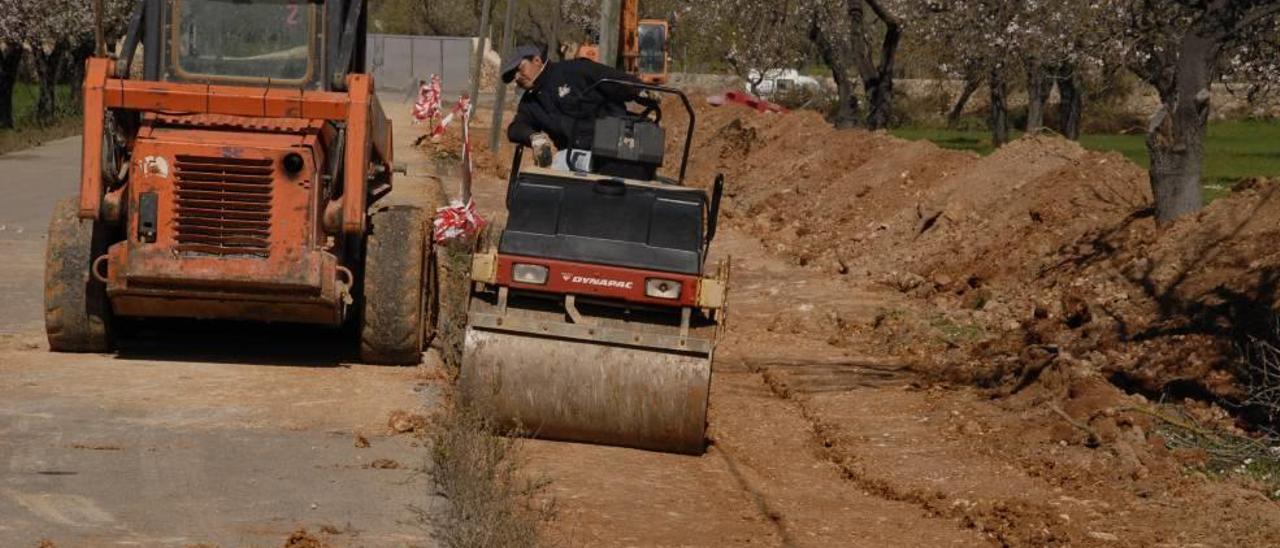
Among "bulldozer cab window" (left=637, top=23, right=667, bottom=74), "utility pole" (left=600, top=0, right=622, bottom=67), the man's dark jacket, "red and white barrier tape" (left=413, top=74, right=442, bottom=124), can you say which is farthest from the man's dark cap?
"bulldozer cab window" (left=637, top=23, right=667, bottom=74)

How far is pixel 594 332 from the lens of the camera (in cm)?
1032

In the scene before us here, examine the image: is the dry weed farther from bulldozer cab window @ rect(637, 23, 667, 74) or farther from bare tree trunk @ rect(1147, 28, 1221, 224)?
bulldozer cab window @ rect(637, 23, 667, 74)

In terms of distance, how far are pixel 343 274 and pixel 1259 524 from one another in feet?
17.8

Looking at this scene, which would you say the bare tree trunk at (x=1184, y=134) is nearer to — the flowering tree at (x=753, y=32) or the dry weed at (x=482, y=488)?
the dry weed at (x=482, y=488)

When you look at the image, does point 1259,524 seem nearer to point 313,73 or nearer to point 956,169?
point 313,73

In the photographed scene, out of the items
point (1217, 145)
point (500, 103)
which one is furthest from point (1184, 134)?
point (1217, 145)

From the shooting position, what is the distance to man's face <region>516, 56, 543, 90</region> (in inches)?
482

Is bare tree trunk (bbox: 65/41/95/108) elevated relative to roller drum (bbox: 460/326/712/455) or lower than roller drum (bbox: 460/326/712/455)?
lower

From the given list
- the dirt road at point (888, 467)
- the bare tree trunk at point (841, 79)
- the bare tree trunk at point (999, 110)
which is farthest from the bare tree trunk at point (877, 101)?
the dirt road at point (888, 467)

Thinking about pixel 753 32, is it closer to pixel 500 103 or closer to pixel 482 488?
pixel 500 103

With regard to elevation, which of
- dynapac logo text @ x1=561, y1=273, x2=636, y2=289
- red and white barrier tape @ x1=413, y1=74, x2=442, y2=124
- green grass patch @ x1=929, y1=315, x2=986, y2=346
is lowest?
green grass patch @ x1=929, y1=315, x2=986, y2=346

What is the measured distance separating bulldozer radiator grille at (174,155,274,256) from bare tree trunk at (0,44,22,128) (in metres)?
33.8

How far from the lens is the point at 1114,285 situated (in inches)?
617

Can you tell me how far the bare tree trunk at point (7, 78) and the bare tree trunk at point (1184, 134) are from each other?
32.3 m
